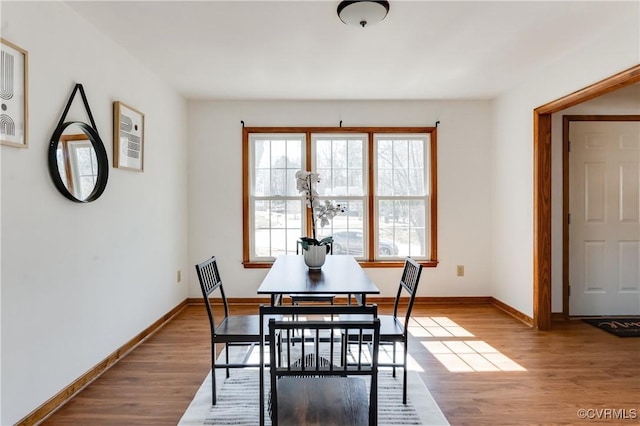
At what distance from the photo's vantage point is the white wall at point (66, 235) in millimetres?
1965

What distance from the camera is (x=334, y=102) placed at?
456 cm

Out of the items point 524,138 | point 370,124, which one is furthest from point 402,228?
point 524,138

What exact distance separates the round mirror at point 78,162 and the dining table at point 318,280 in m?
1.31

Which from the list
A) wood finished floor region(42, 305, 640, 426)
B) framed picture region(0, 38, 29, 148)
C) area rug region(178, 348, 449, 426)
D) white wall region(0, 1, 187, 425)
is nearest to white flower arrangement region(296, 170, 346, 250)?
area rug region(178, 348, 449, 426)

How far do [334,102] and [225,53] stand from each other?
5.75ft

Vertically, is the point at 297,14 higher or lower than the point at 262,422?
higher

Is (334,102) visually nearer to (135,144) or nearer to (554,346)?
(135,144)

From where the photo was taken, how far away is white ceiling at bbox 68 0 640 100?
7.85ft

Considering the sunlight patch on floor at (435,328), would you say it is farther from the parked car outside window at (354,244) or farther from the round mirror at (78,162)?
the round mirror at (78,162)

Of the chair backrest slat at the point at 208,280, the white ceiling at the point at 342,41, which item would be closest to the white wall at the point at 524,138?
the white ceiling at the point at 342,41

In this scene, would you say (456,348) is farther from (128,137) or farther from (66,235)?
(128,137)

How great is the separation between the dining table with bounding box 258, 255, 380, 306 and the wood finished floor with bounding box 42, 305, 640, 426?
2.78 feet

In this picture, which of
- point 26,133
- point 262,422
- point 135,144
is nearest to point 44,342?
point 26,133

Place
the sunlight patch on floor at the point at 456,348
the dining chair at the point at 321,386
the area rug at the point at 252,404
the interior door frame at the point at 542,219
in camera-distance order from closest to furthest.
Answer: the dining chair at the point at 321,386, the area rug at the point at 252,404, the sunlight patch on floor at the point at 456,348, the interior door frame at the point at 542,219
